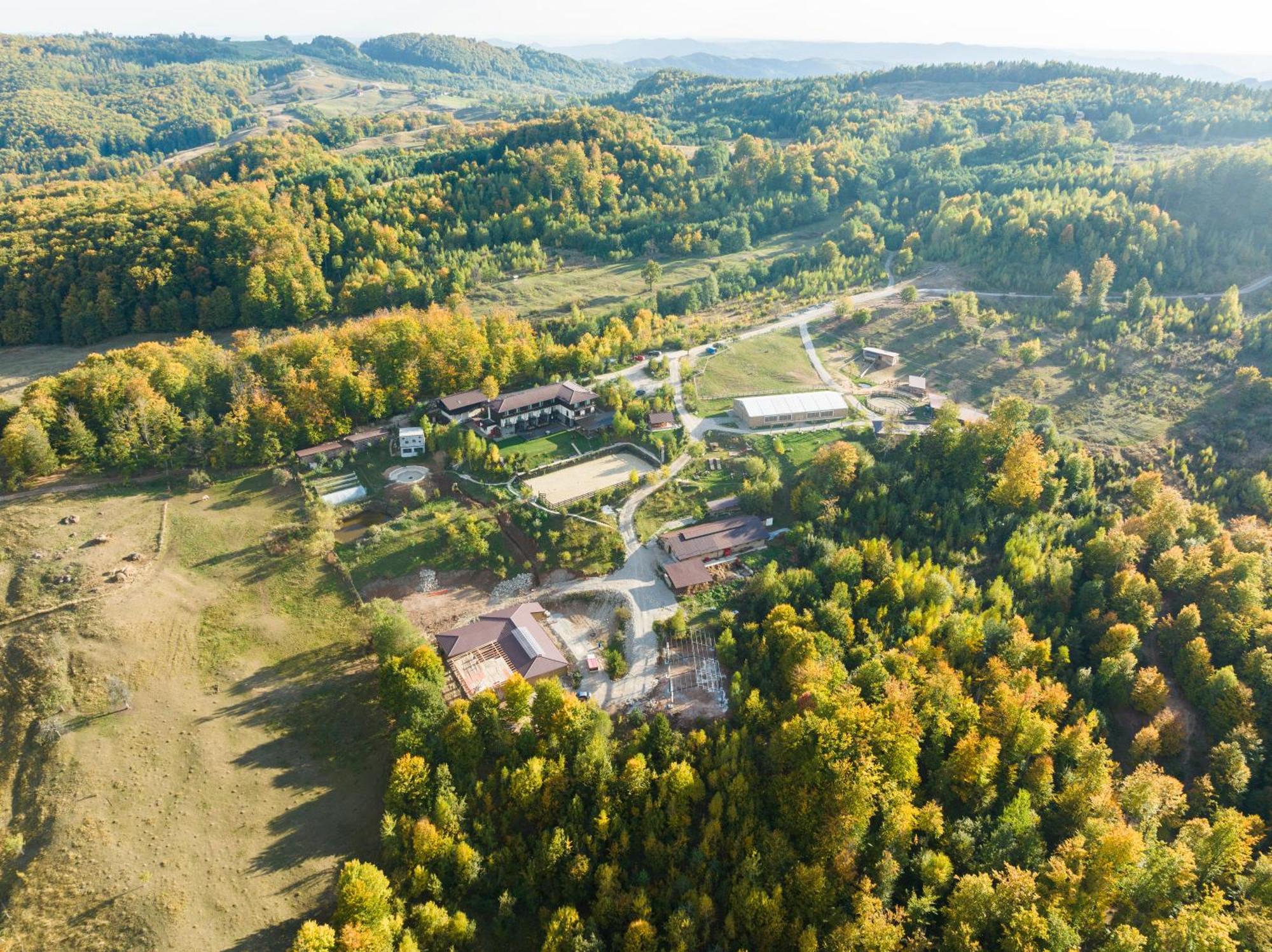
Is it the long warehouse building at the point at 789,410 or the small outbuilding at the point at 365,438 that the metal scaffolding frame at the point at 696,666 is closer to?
the long warehouse building at the point at 789,410

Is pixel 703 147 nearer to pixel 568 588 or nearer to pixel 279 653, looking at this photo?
pixel 568 588

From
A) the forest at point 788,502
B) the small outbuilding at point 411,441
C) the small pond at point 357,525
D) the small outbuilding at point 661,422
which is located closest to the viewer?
the forest at point 788,502

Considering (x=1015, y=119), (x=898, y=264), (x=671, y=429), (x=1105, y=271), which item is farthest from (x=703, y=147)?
(x=671, y=429)

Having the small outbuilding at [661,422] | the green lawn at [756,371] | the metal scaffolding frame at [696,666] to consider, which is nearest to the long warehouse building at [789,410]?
the green lawn at [756,371]

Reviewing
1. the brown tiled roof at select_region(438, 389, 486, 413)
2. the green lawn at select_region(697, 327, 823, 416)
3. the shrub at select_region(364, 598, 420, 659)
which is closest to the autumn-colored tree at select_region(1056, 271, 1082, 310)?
the green lawn at select_region(697, 327, 823, 416)

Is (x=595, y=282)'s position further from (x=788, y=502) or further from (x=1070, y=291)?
(x=1070, y=291)

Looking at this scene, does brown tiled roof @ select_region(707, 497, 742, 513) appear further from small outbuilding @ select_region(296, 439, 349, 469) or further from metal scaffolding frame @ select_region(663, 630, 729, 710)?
small outbuilding @ select_region(296, 439, 349, 469)
